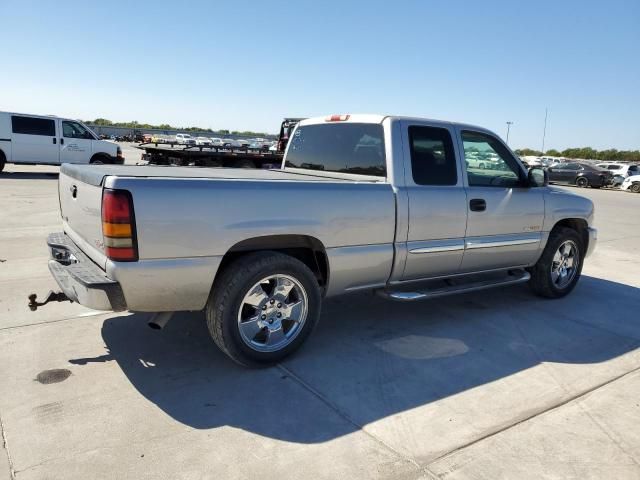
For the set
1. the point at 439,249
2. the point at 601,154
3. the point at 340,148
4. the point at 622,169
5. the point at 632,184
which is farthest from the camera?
the point at 601,154

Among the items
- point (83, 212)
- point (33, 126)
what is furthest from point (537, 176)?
point (33, 126)

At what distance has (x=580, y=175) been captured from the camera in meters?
27.8

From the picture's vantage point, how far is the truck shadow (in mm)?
3145

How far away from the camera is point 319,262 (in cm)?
404

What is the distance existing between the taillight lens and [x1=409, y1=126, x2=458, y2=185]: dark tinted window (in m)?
2.33

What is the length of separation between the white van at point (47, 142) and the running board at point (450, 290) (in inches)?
613

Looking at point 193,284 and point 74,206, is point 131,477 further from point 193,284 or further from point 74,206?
point 74,206

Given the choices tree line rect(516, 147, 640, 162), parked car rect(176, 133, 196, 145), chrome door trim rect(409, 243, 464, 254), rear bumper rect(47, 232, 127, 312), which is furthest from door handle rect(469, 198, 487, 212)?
tree line rect(516, 147, 640, 162)

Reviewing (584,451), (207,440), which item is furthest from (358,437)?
(584,451)

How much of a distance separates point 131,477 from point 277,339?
4.94 ft

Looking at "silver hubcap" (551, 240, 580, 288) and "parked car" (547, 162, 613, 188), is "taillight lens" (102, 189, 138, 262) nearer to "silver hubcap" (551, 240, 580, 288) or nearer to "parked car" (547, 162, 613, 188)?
"silver hubcap" (551, 240, 580, 288)

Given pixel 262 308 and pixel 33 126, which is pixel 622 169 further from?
pixel 262 308

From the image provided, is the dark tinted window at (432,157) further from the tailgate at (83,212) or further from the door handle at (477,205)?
the tailgate at (83,212)

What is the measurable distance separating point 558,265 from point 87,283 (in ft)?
16.1
